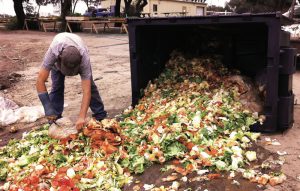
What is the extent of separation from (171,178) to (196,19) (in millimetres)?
2630

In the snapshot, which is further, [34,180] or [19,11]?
[19,11]

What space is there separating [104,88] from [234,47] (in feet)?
11.7

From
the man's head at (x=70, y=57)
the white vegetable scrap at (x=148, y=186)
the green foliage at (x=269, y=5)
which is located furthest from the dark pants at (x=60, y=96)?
the green foliage at (x=269, y=5)

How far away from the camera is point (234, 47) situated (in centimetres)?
712

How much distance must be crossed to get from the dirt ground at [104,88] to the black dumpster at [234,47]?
0.52m

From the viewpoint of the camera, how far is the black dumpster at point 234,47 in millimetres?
5348

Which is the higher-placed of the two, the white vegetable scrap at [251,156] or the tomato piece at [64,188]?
the white vegetable scrap at [251,156]

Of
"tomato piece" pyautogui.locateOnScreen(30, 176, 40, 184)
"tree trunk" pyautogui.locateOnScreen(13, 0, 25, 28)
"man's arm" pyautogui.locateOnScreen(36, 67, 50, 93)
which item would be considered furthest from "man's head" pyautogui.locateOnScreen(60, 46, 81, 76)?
"tree trunk" pyautogui.locateOnScreen(13, 0, 25, 28)

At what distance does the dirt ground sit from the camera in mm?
4259

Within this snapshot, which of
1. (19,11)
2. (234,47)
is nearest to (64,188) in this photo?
(234,47)

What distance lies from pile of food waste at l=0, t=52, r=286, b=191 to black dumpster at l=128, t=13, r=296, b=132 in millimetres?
431

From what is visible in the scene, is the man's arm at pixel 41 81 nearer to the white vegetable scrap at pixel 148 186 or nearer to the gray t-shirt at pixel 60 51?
the gray t-shirt at pixel 60 51

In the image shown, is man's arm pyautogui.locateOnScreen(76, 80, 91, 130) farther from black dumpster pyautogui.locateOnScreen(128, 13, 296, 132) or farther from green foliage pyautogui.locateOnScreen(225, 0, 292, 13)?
green foliage pyautogui.locateOnScreen(225, 0, 292, 13)

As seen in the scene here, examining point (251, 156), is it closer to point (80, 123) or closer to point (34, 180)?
point (80, 123)
